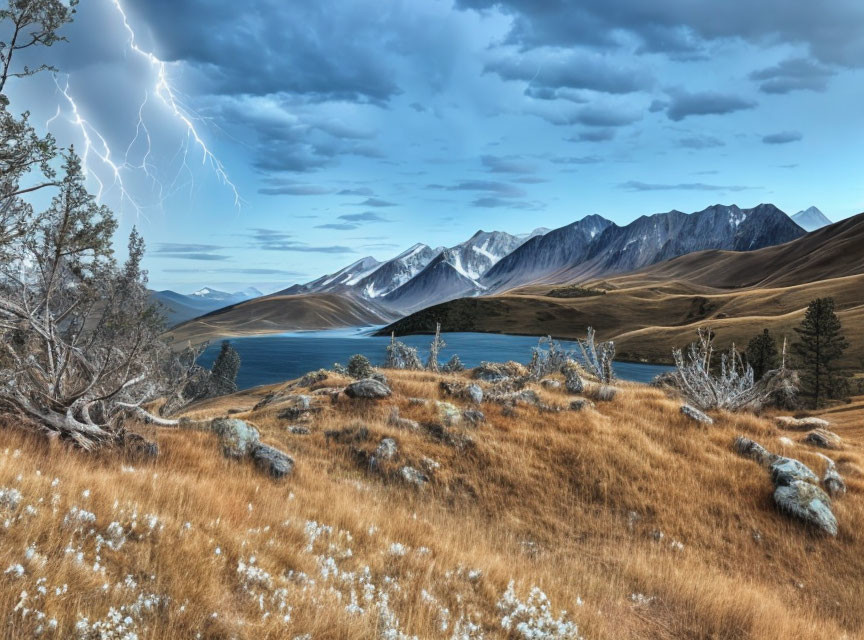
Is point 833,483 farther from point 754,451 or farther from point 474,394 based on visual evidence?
point 474,394

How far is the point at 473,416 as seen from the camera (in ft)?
47.1

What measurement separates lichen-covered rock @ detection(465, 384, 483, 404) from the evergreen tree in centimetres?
9989

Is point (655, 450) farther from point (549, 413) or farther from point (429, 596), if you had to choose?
point (429, 596)

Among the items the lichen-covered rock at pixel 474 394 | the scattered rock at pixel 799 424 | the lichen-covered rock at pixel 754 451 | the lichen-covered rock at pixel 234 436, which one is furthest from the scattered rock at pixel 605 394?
the lichen-covered rock at pixel 234 436

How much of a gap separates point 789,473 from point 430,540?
385 inches

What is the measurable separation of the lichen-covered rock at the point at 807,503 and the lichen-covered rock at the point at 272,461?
10956 mm

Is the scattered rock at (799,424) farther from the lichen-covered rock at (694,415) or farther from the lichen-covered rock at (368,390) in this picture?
the lichen-covered rock at (368,390)

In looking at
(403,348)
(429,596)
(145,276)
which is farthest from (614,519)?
(145,276)

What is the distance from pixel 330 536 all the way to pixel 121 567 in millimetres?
2469

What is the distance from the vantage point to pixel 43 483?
515 centimetres

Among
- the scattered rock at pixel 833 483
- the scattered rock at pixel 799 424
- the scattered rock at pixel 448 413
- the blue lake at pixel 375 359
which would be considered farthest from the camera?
the blue lake at pixel 375 359

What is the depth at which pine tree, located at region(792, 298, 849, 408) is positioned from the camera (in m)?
59.7

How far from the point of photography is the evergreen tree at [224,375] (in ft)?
349

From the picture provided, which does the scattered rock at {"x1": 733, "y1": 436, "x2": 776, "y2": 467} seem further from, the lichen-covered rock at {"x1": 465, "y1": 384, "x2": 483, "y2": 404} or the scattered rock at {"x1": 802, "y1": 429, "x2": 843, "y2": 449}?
the lichen-covered rock at {"x1": 465, "y1": 384, "x2": 483, "y2": 404}
